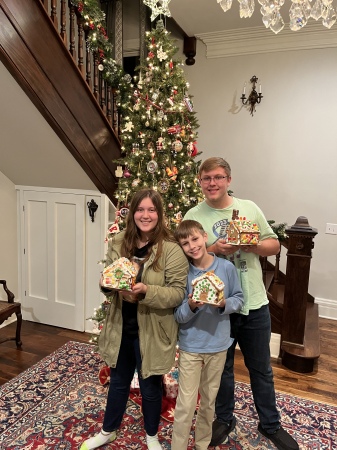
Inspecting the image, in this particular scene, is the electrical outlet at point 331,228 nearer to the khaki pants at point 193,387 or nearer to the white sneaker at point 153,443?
the khaki pants at point 193,387

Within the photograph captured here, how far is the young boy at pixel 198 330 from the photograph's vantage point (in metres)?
1.61

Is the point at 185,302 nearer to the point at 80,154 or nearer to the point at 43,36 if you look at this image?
the point at 80,154

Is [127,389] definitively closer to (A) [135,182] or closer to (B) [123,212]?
(B) [123,212]

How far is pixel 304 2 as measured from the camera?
1.74 metres

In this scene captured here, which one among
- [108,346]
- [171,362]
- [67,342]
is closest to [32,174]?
[67,342]

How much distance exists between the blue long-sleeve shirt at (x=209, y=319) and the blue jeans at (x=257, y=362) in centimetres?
15

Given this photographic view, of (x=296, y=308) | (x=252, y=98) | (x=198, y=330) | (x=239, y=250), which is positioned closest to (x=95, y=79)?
(x=252, y=98)

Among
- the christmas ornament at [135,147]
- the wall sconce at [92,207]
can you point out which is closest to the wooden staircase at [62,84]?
the wall sconce at [92,207]

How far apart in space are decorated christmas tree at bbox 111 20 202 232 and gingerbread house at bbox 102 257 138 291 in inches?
52.1

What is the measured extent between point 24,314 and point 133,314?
245 centimetres

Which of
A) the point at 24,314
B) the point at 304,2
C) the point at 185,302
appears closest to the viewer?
the point at 185,302

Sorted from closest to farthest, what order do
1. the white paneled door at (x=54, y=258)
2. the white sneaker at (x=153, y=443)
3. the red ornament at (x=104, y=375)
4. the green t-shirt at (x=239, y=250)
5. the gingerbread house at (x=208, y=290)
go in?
the gingerbread house at (x=208, y=290) < the green t-shirt at (x=239, y=250) < the white sneaker at (x=153, y=443) < the red ornament at (x=104, y=375) < the white paneled door at (x=54, y=258)

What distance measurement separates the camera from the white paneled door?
3398 mm

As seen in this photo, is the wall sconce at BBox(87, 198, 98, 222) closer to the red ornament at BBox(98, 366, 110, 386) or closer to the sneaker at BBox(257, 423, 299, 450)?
the red ornament at BBox(98, 366, 110, 386)
